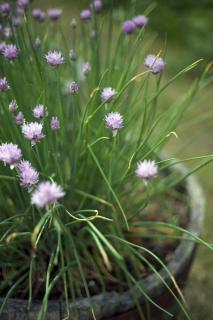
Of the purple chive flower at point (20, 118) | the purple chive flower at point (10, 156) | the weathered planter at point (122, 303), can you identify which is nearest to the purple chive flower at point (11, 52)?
the purple chive flower at point (20, 118)

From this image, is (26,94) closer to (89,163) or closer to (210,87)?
(89,163)

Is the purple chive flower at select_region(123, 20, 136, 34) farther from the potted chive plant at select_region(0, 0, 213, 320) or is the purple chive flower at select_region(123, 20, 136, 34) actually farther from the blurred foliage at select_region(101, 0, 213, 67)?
the blurred foliage at select_region(101, 0, 213, 67)

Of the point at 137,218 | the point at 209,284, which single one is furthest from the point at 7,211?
the point at 209,284

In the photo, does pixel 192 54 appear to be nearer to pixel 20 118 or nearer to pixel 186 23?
pixel 186 23

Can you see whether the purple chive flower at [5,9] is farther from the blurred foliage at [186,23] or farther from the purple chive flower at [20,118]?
the blurred foliage at [186,23]

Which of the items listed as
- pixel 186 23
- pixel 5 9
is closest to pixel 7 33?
pixel 5 9

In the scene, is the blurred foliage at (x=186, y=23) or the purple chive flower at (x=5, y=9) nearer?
the purple chive flower at (x=5, y=9)

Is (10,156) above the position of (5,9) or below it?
below

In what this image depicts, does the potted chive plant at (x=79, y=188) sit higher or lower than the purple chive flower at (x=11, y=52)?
lower

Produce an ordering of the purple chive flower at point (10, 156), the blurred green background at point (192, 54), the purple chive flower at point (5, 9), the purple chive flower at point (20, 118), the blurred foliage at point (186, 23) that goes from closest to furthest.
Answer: the purple chive flower at point (10, 156)
the purple chive flower at point (20, 118)
the purple chive flower at point (5, 9)
the blurred green background at point (192, 54)
the blurred foliage at point (186, 23)
